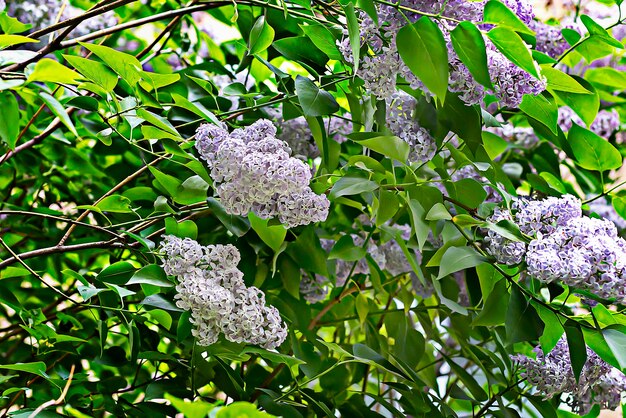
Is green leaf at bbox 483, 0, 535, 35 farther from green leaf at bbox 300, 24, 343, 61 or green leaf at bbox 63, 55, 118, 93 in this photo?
green leaf at bbox 63, 55, 118, 93

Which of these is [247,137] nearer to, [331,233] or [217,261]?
[217,261]

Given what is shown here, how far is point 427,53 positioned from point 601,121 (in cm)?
55

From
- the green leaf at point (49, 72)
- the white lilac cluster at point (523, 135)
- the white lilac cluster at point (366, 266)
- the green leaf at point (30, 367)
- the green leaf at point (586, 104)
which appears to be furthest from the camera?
the white lilac cluster at point (523, 135)

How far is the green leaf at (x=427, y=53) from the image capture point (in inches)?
19.4

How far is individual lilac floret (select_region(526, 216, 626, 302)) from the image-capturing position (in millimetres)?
519

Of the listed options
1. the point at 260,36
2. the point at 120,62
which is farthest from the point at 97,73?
the point at 260,36

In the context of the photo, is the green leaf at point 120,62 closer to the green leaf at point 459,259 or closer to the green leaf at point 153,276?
the green leaf at point 153,276

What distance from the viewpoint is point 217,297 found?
1.72ft

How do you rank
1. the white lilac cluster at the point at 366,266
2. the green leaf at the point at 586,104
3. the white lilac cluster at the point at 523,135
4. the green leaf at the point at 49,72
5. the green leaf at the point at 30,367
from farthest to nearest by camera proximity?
the white lilac cluster at the point at 523,135
the white lilac cluster at the point at 366,266
the green leaf at the point at 586,104
the green leaf at the point at 30,367
the green leaf at the point at 49,72

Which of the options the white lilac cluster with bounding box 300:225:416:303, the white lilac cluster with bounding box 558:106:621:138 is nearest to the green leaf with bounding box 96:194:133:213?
the white lilac cluster with bounding box 300:225:416:303

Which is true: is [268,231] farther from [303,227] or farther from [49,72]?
[49,72]

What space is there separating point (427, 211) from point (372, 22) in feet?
0.50

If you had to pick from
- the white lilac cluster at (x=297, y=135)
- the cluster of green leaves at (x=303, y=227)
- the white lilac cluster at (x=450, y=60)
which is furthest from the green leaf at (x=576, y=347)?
the white lilac cluster at (x=297, y=135)

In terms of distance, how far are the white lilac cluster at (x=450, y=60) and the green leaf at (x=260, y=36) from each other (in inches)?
2.3
